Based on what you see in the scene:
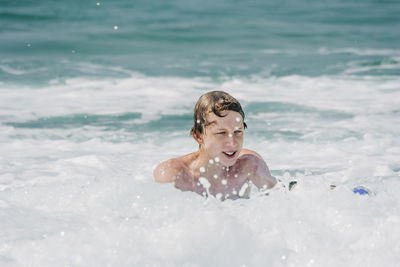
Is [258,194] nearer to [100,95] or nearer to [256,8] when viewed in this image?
[100,95]

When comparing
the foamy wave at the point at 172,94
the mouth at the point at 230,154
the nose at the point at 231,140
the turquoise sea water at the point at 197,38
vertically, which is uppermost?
the nose at the point at 231,140

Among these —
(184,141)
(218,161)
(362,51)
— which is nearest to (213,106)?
(218,161)

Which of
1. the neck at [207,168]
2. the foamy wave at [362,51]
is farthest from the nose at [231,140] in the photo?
the foamy wave at [362,51]

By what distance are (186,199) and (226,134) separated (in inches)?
20.5

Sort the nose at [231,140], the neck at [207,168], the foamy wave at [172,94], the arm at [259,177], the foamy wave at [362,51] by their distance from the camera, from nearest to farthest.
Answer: the nose at [231,140]
the neck at [207,168]
the arm at [259,177]
the foamy wave at [172,94]
the foamy wave at [362,51]

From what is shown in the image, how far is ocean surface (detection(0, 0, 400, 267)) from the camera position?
3.63 metres

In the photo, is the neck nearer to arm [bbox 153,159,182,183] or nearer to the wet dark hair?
arm [bbox 153,159,182,183]

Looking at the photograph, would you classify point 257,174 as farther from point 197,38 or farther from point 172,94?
point 197,38

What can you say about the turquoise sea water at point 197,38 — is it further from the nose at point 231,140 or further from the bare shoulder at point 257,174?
the nose at point 231,140

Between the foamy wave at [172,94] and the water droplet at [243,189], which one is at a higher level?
the water droplet at [243,189]

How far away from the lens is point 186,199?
4.25 meters

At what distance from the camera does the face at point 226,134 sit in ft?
13.5

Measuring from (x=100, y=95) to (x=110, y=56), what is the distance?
4312mm

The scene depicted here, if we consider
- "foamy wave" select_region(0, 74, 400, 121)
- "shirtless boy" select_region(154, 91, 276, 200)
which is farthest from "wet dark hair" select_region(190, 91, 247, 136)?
"foamy wave" select_region(0, 74, 400, 121)
